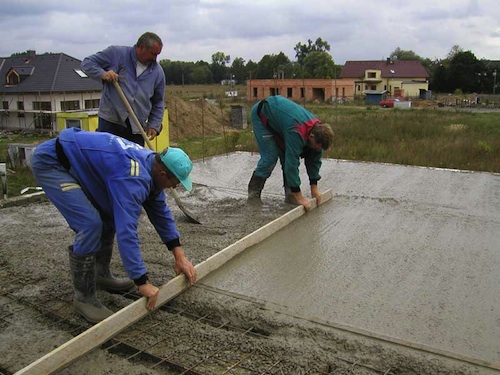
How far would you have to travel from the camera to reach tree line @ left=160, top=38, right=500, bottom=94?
176 ft

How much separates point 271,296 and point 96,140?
55.8 inches

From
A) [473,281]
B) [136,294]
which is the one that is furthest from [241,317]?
[473,281]

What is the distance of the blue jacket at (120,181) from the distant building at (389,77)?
50.6 meters

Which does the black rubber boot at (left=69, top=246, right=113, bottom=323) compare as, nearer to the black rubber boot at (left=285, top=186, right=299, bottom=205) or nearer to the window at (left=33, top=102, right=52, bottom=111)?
the black rubber boot at (left=285, top=186, right=299, bottom=205)

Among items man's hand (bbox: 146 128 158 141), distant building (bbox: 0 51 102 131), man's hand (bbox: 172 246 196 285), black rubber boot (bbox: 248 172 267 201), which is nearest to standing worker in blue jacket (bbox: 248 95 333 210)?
black rubber boot (bbox: 248 172 267 201)

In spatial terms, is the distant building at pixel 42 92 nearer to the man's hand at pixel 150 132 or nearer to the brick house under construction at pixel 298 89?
the man's hand at pixel 150 132

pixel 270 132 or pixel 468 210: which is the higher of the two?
pixel 270 132

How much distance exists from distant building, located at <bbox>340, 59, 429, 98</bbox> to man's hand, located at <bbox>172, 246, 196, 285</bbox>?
5031cm

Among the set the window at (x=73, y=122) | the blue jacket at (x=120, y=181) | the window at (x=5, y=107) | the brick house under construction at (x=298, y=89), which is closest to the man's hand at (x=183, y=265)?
the blue jacket at (x=120, y=181)

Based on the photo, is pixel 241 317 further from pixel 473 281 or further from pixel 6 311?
pixel 473 281

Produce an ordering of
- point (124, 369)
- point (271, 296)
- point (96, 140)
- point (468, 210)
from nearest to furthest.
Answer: point (124, 369)
point (96, 140)
point (271, 296)
point (468, 210)

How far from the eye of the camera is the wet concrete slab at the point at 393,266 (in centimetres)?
274

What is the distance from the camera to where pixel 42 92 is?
19391 mm

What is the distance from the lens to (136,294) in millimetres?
3092
